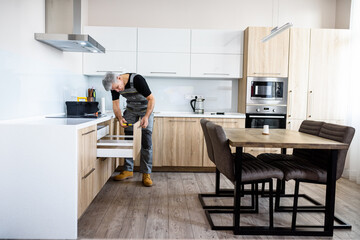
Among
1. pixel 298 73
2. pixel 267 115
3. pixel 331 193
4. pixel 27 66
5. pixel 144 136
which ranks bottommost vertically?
pixel 331 193

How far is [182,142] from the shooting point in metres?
4.06

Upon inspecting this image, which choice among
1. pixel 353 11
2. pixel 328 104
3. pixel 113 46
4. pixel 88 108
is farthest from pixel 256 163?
pixel 353 11

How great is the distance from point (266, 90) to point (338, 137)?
5.83 feet

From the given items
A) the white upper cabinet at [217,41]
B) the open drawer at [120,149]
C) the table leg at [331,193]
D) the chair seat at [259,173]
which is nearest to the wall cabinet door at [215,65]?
the white upper cabinet at [217,41]

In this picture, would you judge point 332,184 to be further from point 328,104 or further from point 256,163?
point 328,104

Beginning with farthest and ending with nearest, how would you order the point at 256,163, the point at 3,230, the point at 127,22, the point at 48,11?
the point at 127,22
the point at 48,11
the point at 256,163
the point at 3,230

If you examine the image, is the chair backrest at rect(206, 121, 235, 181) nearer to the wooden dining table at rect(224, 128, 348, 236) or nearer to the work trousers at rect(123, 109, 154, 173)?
the wooden dining table at rect(224, 128, 348, 236)

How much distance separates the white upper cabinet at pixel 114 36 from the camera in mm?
4133

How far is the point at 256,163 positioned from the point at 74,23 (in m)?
2.32

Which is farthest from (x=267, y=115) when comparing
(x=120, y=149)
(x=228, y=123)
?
(x=120, y=149)

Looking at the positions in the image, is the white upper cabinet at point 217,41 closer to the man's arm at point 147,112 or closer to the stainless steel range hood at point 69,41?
the man's arm at point 147,112

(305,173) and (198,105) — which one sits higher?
(198,105)

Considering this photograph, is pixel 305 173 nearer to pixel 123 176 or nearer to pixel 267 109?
pixel 267 109

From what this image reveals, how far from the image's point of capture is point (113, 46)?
415 centimetres
